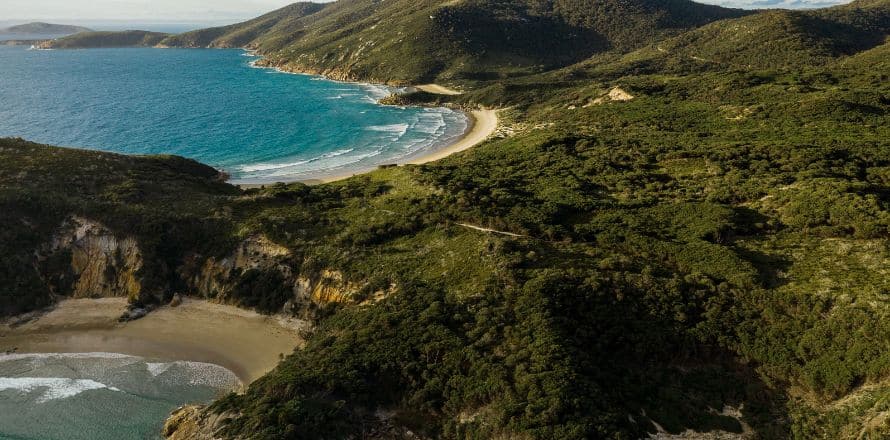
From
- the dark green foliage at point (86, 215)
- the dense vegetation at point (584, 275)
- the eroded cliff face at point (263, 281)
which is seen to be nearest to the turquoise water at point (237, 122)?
the dense vegetation at point (584, 275)

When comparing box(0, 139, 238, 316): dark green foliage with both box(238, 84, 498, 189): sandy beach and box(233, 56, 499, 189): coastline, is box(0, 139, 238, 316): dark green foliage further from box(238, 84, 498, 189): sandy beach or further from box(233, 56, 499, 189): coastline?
box(238, 84, 498, 189): sandy beach

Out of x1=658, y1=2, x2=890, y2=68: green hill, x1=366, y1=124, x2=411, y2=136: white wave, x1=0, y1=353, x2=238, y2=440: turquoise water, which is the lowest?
x1=0, y1=353, x2=238, y2=440: turquoise water

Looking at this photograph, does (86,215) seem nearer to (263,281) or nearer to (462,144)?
(263,281)

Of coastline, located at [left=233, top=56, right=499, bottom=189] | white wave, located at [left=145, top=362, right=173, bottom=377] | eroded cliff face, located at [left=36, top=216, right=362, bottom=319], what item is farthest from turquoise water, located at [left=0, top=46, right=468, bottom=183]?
white wave, located at [left=145, top=362, right=173, bottom=377]

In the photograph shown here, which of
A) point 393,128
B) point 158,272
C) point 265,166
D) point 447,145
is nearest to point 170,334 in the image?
point 158,272

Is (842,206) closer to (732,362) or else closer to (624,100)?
(732,362)

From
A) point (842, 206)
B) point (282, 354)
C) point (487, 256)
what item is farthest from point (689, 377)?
point (282, 354)
